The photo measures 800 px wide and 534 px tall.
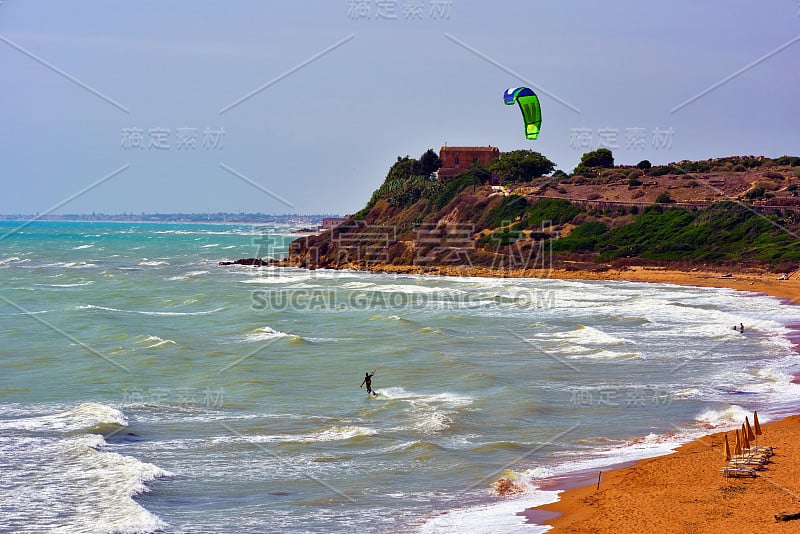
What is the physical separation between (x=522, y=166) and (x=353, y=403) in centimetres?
6915

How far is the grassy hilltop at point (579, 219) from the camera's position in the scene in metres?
63.0

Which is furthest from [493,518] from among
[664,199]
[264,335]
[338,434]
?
[664,199]

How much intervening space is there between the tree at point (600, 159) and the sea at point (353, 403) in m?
51.9

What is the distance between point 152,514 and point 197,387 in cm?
1070

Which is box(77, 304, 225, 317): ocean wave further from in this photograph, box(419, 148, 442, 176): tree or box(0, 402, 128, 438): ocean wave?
box(419, 148, 442, 176): tree

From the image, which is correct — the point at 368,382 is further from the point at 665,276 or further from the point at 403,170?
the point at 403,170

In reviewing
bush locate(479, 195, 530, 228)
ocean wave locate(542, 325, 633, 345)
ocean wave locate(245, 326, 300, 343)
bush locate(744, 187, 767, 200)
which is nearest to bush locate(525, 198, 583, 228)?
bush locate(479, 195, 530, 228)

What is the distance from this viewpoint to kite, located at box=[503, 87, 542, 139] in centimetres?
3278

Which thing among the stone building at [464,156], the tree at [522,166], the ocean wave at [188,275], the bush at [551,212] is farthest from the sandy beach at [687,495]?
the stone building at [464,156]

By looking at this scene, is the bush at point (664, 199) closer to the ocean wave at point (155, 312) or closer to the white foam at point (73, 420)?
the ocean wave at point (155, 312)

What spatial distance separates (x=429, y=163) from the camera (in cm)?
9788

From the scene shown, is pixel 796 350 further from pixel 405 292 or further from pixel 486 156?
pixel 486 156

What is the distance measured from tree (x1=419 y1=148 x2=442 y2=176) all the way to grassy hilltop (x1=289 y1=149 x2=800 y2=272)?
282 centimetres

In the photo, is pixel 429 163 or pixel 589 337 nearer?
pixel 589 337
